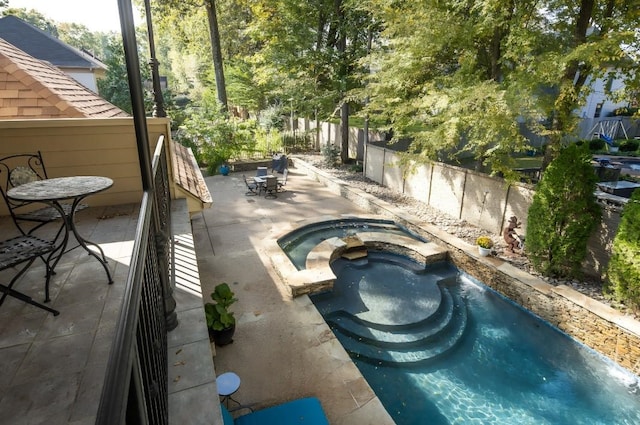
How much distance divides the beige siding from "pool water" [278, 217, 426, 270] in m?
3.77

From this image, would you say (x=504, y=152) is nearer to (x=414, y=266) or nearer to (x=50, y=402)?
(x=414, y=266)

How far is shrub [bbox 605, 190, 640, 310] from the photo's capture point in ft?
16.3

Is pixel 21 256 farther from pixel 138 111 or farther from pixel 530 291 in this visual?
pixel 530 291

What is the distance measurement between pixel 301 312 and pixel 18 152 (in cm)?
447

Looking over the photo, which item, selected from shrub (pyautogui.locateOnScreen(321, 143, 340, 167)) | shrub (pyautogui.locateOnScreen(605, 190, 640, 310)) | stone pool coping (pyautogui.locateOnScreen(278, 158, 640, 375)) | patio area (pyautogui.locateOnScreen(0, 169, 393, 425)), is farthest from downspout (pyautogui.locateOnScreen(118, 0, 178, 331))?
shrub (pyautogui.locateOnScreen(321, 143, 340, 167))

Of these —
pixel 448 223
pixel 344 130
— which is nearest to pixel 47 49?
pixel 344 130

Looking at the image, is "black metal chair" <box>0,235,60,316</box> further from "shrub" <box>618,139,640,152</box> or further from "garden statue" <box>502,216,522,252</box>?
"shrub" <box>618,139,640,152</box>

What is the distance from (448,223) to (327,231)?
123 inches

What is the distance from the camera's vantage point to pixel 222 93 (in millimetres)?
16688

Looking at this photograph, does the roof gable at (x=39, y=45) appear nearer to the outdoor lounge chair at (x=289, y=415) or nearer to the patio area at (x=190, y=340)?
the patio area at (x=190, y=340)

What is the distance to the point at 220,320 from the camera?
4336 mm

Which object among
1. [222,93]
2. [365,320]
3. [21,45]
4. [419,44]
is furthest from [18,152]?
[21,45]

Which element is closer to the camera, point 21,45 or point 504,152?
point 504,152

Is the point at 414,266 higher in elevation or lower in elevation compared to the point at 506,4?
lower
